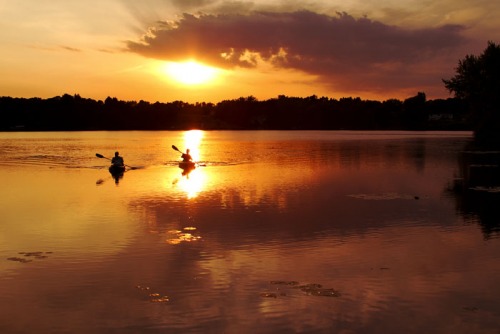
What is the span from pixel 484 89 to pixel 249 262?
287 feet

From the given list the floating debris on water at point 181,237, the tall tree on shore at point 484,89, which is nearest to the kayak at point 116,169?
the floating debris on water at point 181,237

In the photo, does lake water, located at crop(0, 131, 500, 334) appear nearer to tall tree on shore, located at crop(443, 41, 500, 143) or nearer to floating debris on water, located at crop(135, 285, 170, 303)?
floating debris on water, located at crop(135, 285, 170, 303)

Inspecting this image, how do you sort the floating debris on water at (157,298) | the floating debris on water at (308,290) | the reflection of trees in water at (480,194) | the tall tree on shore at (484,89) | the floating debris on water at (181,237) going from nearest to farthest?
1. the floating debris on water at (157,298)
2. the floating debris on water at (308,290)
3. the floating debris on water at (181,237)
4. the reflection of trees in water at (480,194)
5. the tall tree on shore at (484,89)

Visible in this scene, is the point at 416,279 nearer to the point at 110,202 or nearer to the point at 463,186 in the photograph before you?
the point at 110,202

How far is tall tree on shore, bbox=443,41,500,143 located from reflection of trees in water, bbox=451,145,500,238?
4031 centimetres

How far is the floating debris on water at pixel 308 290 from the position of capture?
47.8 ft

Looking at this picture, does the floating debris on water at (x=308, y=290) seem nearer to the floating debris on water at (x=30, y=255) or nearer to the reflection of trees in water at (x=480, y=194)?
the floating debris on water at (x=30, y=255)

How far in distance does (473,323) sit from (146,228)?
15.2 metres

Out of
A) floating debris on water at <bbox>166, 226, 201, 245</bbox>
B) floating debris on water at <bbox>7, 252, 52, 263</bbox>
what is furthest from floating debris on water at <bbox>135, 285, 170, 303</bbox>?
floating debris on water at <bbox>166, 226, 201, 245</bbox>

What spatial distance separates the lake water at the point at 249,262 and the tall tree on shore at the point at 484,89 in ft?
212

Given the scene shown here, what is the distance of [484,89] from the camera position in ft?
306

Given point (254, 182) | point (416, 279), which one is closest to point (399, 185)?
point (254, 182)

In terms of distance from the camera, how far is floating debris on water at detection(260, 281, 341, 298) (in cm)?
1458

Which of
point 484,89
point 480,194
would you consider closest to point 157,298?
point 480,194
